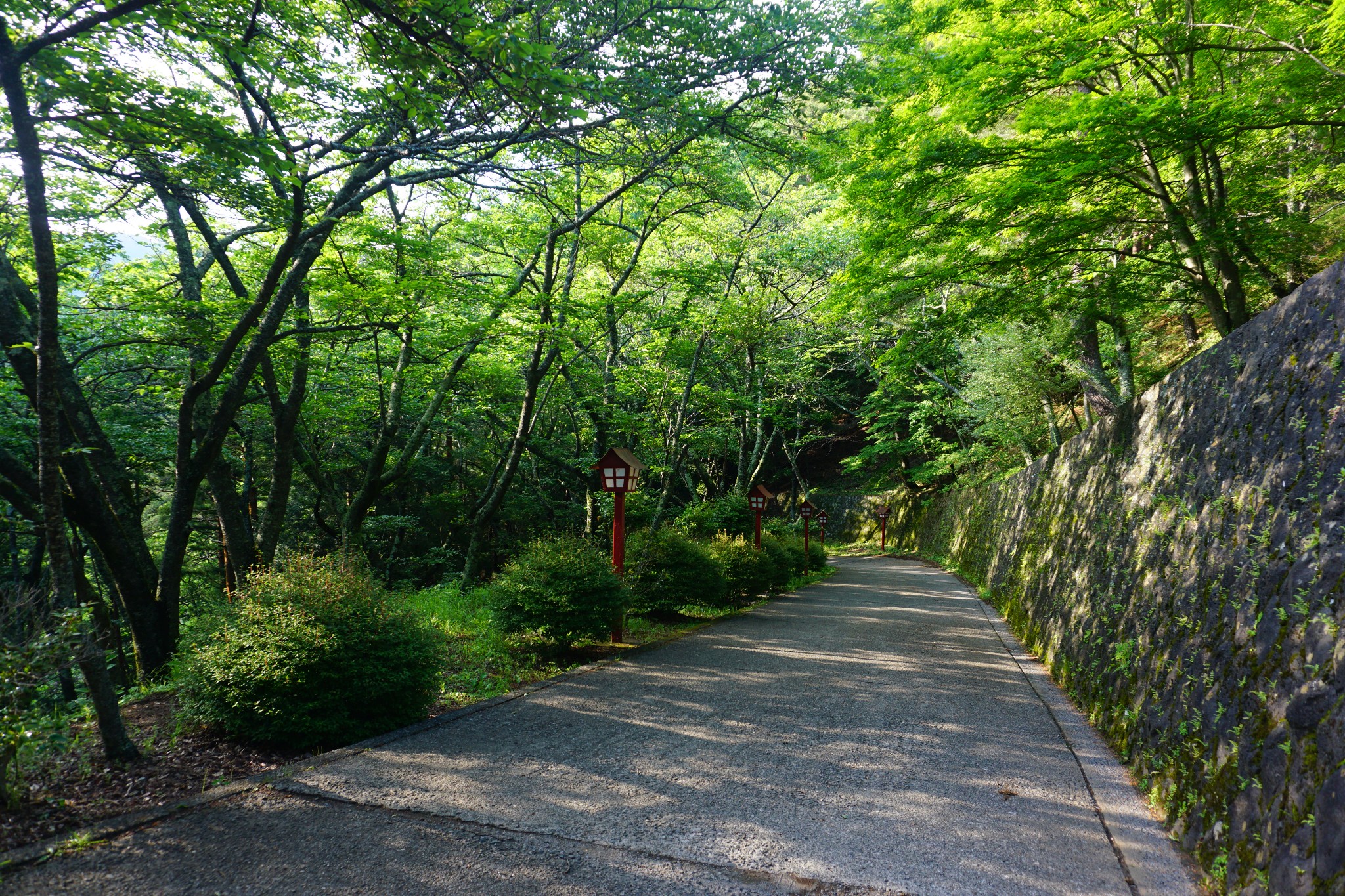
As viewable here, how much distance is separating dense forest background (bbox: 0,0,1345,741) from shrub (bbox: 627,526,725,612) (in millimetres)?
1464

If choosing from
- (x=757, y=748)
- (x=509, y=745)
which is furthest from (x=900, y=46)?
(x=509, y=745)

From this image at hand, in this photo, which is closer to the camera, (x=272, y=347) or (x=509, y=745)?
A: (x=509, y=745)

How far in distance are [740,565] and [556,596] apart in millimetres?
5627

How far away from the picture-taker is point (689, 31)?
693 cm

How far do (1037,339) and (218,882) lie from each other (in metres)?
17.4

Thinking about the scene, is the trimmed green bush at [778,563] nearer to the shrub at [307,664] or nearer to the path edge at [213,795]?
the path edge at [213,795]

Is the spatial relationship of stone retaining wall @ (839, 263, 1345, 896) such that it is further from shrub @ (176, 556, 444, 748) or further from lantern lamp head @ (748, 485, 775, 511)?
lantern lamp head @ (748, 485, 775, 511)

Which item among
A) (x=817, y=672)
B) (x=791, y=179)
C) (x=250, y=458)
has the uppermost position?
(x=791, y=179)

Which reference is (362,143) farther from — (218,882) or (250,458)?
(250,458)

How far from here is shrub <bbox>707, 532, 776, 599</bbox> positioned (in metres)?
11.3

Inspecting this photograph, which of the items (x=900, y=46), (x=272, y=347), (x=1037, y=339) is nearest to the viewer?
(x=900, y=46)

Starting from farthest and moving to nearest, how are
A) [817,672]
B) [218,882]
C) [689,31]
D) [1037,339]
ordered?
[1037,339], [689,31], [817,672], [218,882]

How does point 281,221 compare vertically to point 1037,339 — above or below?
below

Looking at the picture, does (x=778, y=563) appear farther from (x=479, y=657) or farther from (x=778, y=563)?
(x=479, y=657)
